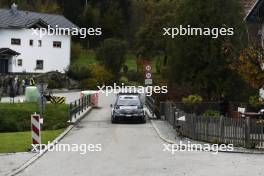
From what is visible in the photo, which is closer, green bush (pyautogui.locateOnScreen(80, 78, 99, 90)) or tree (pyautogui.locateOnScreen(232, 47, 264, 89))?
tree (pyautogui.locateOnScreen(232, 47, 264, 89))

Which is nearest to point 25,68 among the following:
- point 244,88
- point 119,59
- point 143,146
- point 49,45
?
point 49,45

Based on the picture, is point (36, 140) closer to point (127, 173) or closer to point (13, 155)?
point (13, 155)

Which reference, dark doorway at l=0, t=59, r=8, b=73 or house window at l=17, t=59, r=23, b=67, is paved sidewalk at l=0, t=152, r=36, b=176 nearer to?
dark doorway at l=0, t=59, r=8, b=73

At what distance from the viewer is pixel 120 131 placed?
30.2 m

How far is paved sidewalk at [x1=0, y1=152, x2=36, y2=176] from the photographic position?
17.3m

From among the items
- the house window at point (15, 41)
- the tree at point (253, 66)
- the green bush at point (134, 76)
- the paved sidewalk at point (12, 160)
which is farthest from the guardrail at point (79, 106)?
the green bush at point (134, 76)

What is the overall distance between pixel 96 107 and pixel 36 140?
1024 inches

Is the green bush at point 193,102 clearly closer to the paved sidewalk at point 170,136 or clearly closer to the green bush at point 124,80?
the paved sidewalk at point 170,136

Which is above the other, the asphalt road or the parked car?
the parked car

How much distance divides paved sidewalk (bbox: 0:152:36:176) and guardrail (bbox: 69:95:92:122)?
13560 millimetres

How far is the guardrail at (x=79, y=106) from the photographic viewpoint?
1353 inches

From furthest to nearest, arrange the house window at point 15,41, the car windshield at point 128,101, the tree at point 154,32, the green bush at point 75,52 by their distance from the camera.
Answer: the green bush at point 75,52
the house window at point 15,41
the tree at point 154,32
the car windshield at point 128,101

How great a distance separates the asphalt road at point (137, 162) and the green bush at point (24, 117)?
7.90 metres

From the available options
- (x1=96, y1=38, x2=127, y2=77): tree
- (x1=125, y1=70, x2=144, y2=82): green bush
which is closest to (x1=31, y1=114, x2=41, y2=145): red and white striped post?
(x1=96, y1=38, x2=127, y2=77): tree
